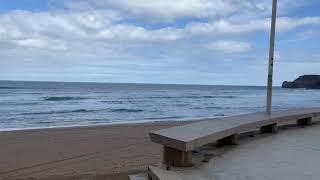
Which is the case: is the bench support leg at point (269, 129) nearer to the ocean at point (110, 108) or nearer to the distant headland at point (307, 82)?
the ocean at point (110, 108)

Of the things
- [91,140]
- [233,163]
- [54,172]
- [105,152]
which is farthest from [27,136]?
[233,163]

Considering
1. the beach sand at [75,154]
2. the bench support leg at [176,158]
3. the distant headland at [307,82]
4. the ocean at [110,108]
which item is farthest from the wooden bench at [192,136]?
the distant headland at [307,82]

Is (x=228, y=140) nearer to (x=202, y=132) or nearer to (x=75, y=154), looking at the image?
(x=202, y=132)

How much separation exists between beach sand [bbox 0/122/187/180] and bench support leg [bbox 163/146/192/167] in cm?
122

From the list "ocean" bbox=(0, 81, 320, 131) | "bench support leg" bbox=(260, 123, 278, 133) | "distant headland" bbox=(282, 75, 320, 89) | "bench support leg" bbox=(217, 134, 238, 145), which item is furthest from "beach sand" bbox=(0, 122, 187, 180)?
"distant headland" bbox=(282, 75, 320, 89)

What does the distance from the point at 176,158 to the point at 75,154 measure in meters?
4.55

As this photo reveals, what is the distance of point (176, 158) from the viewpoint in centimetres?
609

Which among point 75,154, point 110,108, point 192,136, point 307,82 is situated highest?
point 307,82

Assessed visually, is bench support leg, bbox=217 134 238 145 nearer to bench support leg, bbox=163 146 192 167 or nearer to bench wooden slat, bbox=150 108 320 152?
bench wooden slat, bbox=150 108 320 152

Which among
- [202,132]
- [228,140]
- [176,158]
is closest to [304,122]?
[228,140]

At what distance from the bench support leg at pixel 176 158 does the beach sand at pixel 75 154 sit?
122cm

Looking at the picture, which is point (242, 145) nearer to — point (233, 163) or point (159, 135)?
point (233, 163)

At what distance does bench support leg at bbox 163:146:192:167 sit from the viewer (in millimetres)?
6059

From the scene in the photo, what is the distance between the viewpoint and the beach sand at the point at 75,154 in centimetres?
800
